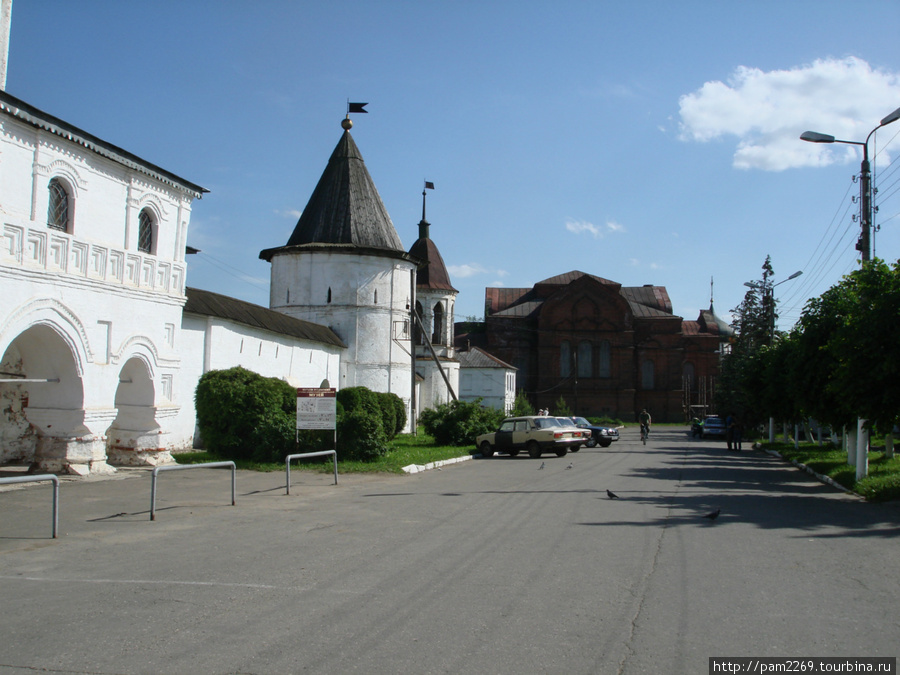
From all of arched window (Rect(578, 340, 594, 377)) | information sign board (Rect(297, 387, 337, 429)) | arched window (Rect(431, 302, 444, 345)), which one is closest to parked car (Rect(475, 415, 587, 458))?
information sign board (Rect(297, 387, 337, 429))

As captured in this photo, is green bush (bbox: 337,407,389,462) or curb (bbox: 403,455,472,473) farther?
green bush (bbox: 337,407,389,462)

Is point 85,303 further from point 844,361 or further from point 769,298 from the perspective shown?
point 769,298

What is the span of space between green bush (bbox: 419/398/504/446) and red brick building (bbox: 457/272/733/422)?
4412 centimetres

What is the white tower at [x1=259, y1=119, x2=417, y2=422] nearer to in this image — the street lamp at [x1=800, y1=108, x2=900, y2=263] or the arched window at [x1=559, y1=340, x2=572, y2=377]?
the street lamp at [x1=800, y1=108, x2=900, y2=263]

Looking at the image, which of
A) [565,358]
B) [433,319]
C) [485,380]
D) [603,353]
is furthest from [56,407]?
[603,353]

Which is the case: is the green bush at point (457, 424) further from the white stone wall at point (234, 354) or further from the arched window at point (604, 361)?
the arched window at point (604, 361)

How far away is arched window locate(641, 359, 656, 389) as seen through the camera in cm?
7944

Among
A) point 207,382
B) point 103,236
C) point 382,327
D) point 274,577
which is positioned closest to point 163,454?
point 207,382

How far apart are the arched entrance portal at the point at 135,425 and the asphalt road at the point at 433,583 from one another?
163 inches

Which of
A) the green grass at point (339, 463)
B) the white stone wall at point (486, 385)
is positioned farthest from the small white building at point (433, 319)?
the green grass at point (339, 463)

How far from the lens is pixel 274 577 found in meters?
7.51

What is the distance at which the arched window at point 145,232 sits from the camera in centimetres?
1768

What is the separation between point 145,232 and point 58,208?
277 centimetres

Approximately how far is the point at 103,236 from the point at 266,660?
524 inches
